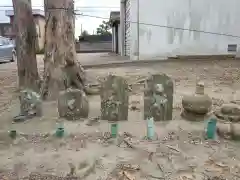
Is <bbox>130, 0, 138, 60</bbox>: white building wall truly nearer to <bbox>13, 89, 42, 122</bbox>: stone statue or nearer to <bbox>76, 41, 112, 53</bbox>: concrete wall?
<bbox>13, 89, 42, 122</bbox>: stone statue

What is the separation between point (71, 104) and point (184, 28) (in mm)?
7510

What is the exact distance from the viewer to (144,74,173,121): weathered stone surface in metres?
3.79

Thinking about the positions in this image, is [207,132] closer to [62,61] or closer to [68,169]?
[68,169]

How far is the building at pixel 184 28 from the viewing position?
33.4 feet

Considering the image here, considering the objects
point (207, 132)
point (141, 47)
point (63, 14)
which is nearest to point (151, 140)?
point (207, 132)

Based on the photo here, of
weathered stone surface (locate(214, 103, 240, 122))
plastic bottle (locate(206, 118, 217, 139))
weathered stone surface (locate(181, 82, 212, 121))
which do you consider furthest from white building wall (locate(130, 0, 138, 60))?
plastic bottle (locate(206, 118, 217, 139))

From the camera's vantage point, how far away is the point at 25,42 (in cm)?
578

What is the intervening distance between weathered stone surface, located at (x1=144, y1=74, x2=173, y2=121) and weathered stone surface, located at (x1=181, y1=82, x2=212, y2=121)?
0.75 ft

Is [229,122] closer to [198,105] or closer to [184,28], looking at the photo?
[198,105]

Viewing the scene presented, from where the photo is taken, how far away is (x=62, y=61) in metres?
5.45

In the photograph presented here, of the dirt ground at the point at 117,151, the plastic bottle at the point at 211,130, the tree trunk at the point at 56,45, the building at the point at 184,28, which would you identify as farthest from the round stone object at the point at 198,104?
the building at the point at 184,28

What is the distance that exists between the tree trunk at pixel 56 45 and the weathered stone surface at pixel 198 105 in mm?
2523

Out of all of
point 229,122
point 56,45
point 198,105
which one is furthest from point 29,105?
point 229,122

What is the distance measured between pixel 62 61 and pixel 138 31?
209 inches
